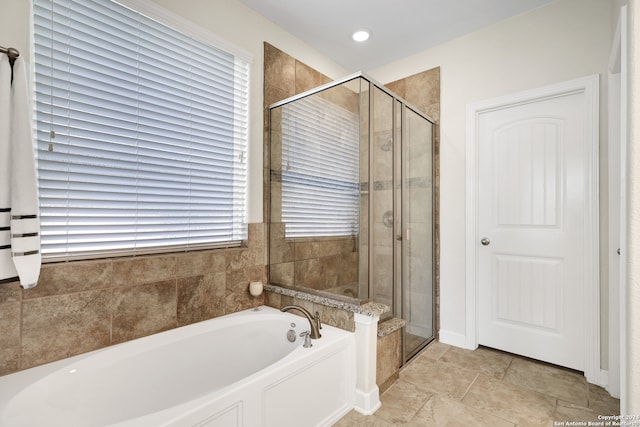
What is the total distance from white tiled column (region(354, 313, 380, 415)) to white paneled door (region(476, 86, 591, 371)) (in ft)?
4.28

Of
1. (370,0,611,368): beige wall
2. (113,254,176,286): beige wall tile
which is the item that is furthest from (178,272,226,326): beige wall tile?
(370,0,611,368): beige wall

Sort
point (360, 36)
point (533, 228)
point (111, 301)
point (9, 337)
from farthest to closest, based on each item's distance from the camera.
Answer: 1. point (360, 36)
2. point (533, 228)
3. point (111, 301)
4. point (9, 337)

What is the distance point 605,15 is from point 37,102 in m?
3.40

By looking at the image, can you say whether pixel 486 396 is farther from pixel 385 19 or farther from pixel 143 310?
pixel 385 19

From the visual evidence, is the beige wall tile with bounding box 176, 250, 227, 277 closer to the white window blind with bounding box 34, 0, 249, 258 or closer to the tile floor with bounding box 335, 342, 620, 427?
the white window blind with bounding box 34, 0, 249, 258

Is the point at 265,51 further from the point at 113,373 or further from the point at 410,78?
the point at 113,373

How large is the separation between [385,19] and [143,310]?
2.67 metres

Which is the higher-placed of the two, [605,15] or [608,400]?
[605,15]

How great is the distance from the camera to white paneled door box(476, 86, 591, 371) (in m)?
2.21

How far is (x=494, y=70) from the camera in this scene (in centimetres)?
256

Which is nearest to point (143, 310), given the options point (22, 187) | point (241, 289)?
point (241, 289)

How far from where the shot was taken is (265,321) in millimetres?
2100

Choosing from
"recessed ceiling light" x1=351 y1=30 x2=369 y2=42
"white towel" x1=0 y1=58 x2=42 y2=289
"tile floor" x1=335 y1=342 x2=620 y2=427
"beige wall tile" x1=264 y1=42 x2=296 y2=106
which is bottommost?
"tile floor" x1=335 y1=342 x2=620 y2=427

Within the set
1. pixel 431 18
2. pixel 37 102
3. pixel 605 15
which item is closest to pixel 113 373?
pixel 37 102
